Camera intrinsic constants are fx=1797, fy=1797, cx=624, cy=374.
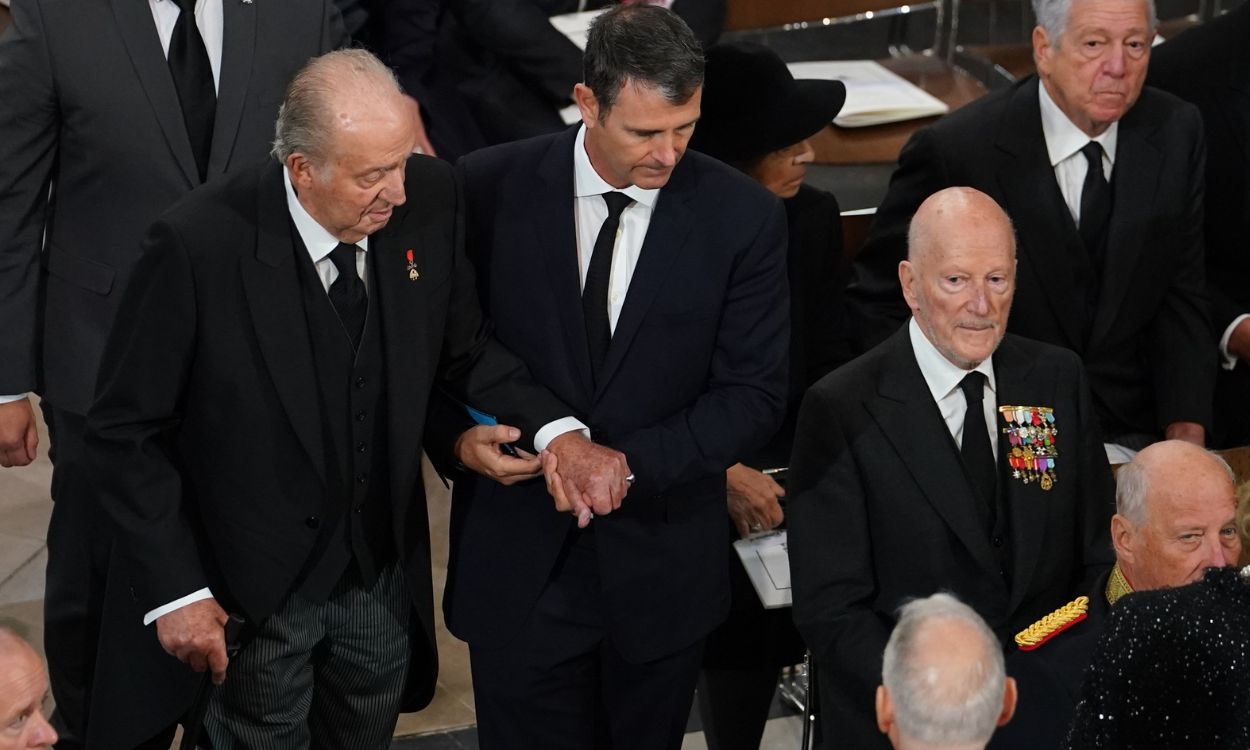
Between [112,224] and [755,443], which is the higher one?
[112,224]

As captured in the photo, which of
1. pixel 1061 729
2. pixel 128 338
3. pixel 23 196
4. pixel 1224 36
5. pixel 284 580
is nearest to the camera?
pixel 1061 729

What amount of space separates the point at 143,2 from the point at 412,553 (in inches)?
45.7

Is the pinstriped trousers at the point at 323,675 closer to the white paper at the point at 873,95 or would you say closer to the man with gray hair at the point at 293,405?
the man with gray hair at the point at 293,405

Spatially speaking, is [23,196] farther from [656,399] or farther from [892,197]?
[892,197]

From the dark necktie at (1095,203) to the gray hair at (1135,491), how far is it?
3.12 ft

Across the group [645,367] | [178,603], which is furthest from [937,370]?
[178,603]

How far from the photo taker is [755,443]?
126 inches

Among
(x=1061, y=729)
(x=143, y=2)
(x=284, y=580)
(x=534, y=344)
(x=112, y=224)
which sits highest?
(x=143, y=2)

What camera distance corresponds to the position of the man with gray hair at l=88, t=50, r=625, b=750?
2.87 m

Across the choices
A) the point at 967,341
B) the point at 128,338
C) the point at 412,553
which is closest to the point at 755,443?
the point at 967,341

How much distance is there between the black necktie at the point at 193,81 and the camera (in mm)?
3443

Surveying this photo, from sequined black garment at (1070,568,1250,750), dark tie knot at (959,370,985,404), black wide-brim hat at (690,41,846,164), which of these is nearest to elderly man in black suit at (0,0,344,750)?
black wide-brim hat at (690,41,846,164)

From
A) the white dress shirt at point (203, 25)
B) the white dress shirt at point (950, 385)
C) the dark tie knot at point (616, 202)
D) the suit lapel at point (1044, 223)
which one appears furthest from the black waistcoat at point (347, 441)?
the suit lapel at point (1044, 223)

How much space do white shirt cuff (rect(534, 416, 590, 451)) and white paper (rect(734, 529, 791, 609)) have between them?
1.79 feet
